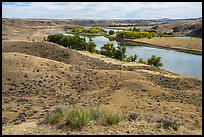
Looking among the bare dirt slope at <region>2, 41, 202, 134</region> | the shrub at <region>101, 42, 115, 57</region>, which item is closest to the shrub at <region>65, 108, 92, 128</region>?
the bare dirt slope at <region>2, 41, 202, 134</region>

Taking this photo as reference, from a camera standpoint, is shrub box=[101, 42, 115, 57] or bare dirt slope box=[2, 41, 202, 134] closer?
bare dirt slope box=[2, 41, 202, 134]

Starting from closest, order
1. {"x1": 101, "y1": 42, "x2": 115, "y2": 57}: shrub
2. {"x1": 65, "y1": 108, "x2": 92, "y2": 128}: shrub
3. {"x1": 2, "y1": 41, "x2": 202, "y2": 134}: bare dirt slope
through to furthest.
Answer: {"x1": 65, "y1": 108, "x2": 92, "y2": 128}: shrub
{"x1": 2, "y1": 41, "x2": 202, "y2": 134}: bare dirt slope
{"x1": 101, "y1": 42, "x2": 115, "y2": 57}: shrub

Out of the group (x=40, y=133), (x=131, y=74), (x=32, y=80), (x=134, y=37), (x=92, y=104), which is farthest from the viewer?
(x=134, y=37)

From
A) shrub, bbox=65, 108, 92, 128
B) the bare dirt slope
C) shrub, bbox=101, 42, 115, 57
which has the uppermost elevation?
shrub, bbox=65, 108, 92, 128

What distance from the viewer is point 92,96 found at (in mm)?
15211

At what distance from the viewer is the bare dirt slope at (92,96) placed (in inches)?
334

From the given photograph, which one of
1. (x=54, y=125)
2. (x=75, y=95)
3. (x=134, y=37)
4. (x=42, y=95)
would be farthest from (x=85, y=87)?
(x=134, y=37)

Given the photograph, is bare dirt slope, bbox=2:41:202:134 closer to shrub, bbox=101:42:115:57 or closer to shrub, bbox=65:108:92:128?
shrub, bbox=65:108:92:128

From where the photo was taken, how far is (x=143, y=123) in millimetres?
8523

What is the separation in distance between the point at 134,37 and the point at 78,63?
160 ft

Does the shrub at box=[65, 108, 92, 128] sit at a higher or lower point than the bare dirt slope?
higher

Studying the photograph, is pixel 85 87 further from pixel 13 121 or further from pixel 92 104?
pixel 13 121

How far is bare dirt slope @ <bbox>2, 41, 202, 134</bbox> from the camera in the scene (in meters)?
8.49

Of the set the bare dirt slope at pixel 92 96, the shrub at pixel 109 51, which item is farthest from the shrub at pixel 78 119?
the shrub at pixel 109 51
